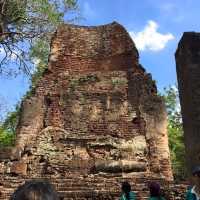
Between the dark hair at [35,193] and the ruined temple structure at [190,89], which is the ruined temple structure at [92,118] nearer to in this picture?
the ruined temple structure at [190,89]

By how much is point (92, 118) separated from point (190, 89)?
3.56 meters

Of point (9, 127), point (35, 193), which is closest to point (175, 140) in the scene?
point (9, 127)

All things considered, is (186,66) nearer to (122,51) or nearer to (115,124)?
(115,124)

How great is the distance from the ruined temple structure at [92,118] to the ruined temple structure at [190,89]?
2161mm

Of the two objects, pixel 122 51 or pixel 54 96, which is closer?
pixel 54 96

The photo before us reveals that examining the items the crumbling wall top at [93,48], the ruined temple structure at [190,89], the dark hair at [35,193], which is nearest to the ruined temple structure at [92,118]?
the crumbling wall top at [93,48]

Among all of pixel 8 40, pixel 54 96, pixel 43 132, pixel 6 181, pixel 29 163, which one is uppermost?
pixel 8 40

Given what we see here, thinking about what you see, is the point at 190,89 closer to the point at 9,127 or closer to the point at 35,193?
the point at 35,193

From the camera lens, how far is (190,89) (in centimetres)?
826

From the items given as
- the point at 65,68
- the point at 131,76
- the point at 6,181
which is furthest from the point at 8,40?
the point at 6,181

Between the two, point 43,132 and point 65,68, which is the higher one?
point 65,68

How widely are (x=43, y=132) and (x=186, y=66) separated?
13.6ft

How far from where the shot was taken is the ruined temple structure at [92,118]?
10344mm

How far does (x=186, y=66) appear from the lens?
8547 mm
